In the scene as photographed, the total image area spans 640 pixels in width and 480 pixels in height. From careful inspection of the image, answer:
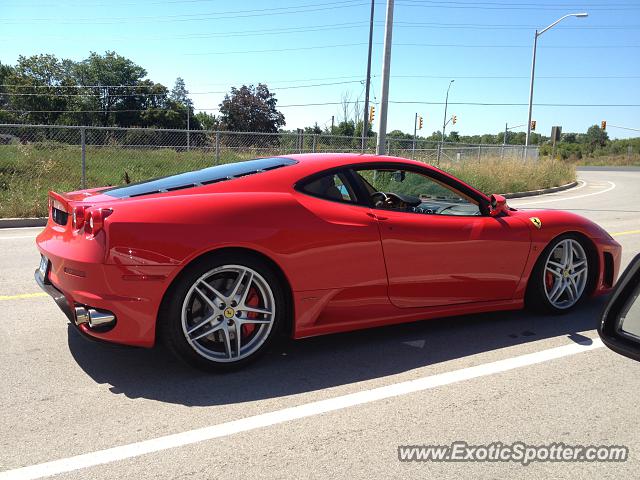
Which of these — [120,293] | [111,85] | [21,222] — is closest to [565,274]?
[120,293]

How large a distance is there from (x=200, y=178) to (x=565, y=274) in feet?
Result: 10.6

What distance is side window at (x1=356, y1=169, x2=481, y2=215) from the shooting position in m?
4.35

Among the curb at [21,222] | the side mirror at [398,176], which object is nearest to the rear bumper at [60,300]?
the side mirror at [398,176]

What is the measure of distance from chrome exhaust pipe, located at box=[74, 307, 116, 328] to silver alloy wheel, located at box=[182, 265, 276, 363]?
419 mm

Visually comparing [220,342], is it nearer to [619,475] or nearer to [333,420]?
[333,420]

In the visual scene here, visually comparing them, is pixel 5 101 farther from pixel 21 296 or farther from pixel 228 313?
pixel 228 313

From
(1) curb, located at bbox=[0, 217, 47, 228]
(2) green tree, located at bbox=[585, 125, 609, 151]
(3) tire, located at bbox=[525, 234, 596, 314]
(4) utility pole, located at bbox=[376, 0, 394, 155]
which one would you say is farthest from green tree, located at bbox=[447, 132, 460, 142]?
(3) tire, located at bbox=[525, 234, 596, 314]

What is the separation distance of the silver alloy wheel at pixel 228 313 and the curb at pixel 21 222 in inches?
331

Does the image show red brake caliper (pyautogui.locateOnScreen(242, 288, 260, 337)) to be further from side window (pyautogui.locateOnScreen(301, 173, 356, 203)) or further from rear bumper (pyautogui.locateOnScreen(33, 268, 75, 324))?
rear bumper (pyautogui.locateOnScreen(33, 268, 75, 324))

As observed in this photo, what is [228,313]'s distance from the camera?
11.4 ft

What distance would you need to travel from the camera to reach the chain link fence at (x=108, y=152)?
13.0 meters

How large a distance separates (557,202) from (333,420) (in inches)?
629

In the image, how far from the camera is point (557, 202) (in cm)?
1705

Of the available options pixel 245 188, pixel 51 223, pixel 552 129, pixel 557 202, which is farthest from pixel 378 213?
pixel 552 129
